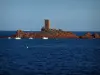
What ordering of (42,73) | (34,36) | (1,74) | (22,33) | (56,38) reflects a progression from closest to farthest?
(1,74), (42,73), (22,33), (34,36), (56,38)

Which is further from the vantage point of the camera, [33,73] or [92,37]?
[92,37]

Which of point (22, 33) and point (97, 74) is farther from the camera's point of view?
point (22, 33)

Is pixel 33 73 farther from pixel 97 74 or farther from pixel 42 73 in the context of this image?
pixel 97 74

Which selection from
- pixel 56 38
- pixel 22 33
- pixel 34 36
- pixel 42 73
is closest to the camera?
pixel 42 73

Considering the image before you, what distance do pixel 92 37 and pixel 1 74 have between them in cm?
2784

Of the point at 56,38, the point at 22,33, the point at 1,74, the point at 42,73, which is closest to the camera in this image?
the point at 1,74

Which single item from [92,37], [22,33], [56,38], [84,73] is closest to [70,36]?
[56,38]

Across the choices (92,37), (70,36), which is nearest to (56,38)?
(70,36)

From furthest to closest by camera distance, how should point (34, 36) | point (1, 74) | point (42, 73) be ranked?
point (34, 36) → point (42, 73) → point (1, 74)

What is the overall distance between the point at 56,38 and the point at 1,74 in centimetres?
3222

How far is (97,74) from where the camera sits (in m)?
8.05

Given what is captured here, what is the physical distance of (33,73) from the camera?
8.04 meters

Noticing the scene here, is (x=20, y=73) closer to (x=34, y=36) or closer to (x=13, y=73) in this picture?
(x=13, y=73)

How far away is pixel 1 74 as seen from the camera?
7.63 m
